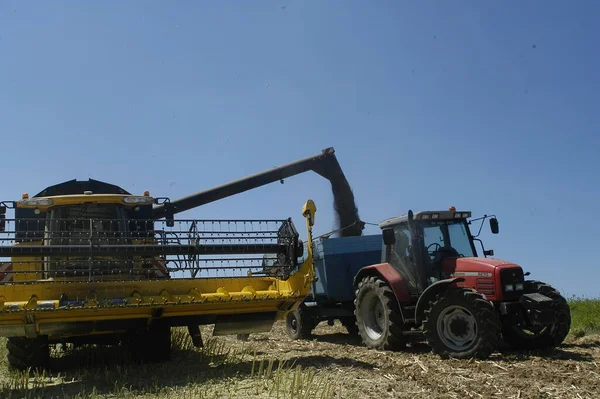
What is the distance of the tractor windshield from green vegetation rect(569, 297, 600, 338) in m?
2.72

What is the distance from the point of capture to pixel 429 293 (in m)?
8.45

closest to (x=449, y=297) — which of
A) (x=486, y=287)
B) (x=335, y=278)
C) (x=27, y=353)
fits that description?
(x=486, y=287)

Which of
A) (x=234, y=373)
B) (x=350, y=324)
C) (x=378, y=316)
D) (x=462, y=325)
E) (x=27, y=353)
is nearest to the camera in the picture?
(x=234, y=373)

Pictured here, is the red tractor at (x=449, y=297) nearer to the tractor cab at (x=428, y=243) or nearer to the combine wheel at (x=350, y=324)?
the tractor cab at (x=428, y=243)

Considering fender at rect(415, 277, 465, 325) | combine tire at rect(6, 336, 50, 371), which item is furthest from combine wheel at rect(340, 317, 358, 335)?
combine tire at rect(6, 336, 50, 371)

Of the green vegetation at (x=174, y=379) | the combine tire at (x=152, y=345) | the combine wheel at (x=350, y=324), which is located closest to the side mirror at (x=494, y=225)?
the combine wheel at (x=350, y=324)

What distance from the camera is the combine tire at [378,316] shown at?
8.98 meters

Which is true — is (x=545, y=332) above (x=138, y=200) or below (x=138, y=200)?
below

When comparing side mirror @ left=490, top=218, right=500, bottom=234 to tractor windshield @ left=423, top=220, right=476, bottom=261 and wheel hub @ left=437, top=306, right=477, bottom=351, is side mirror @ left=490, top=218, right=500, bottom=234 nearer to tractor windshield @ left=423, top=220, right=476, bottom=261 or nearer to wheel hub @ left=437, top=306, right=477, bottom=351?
tractor windshield @ left=423, top=220, right=476, bottom=261

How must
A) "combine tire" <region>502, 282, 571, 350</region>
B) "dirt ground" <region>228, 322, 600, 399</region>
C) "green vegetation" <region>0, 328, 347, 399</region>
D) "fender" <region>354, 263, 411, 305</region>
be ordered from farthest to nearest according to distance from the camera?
"fender" <region>354, 263, 411, 305</region> < "combine tire" <region>502, 282, 571, 350</region> < "dirt ground" <region>228, 322, 600, 399</region> < "green vegetation" <region>0, 328, 347, 399</region>

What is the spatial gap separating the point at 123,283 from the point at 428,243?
448 centimetres

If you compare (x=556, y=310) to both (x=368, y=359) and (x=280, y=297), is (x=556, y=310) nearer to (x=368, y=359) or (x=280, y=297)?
(x=368, y=359)

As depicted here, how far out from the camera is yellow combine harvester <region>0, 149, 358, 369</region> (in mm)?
6664

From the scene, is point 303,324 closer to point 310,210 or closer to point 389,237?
point 389,237
